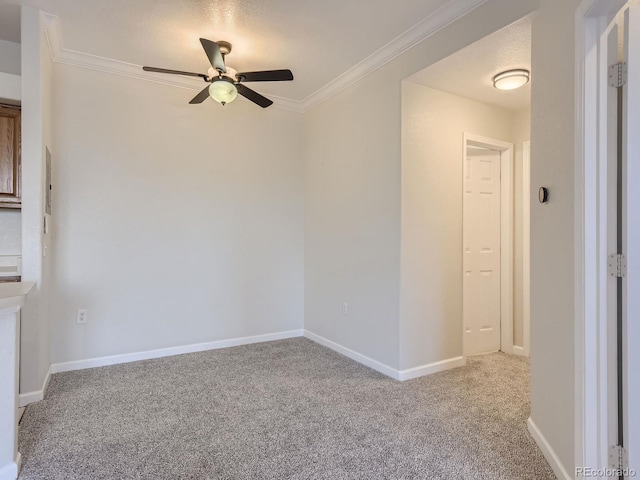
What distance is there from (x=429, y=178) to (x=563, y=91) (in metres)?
1.49

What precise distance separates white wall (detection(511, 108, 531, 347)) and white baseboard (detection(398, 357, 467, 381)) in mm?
780

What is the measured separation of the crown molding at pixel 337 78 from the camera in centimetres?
259

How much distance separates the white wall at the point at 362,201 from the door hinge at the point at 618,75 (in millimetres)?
1026

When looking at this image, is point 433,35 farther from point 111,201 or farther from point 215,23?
point 111,201

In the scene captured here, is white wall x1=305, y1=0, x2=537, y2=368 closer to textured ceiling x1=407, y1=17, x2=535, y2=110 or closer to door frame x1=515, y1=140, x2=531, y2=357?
textured ceiling x1=407, y1=17, x2=535, y2=110

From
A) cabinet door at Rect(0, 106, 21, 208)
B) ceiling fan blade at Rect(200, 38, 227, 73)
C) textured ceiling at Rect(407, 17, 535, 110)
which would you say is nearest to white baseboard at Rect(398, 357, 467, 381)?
textured ceiling at Rect(407, 17, 535, 110)

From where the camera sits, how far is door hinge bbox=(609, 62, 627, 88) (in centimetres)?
148

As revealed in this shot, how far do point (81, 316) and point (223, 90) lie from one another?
2.38 meters

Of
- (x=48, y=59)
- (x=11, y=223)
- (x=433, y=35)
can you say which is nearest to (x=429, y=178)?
(x=433, y=35)

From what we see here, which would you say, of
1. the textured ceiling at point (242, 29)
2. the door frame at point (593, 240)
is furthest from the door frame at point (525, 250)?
the door frame at point (593, 240)

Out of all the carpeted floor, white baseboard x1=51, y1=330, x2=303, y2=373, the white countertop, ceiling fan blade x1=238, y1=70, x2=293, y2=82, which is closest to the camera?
A: the white countertop

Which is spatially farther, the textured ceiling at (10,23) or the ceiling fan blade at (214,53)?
the textured ceiling at (10,23)

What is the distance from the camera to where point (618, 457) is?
1491mm

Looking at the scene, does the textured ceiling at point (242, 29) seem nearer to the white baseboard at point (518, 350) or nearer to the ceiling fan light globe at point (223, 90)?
the ceiling fan light globe at point (223, 90)
